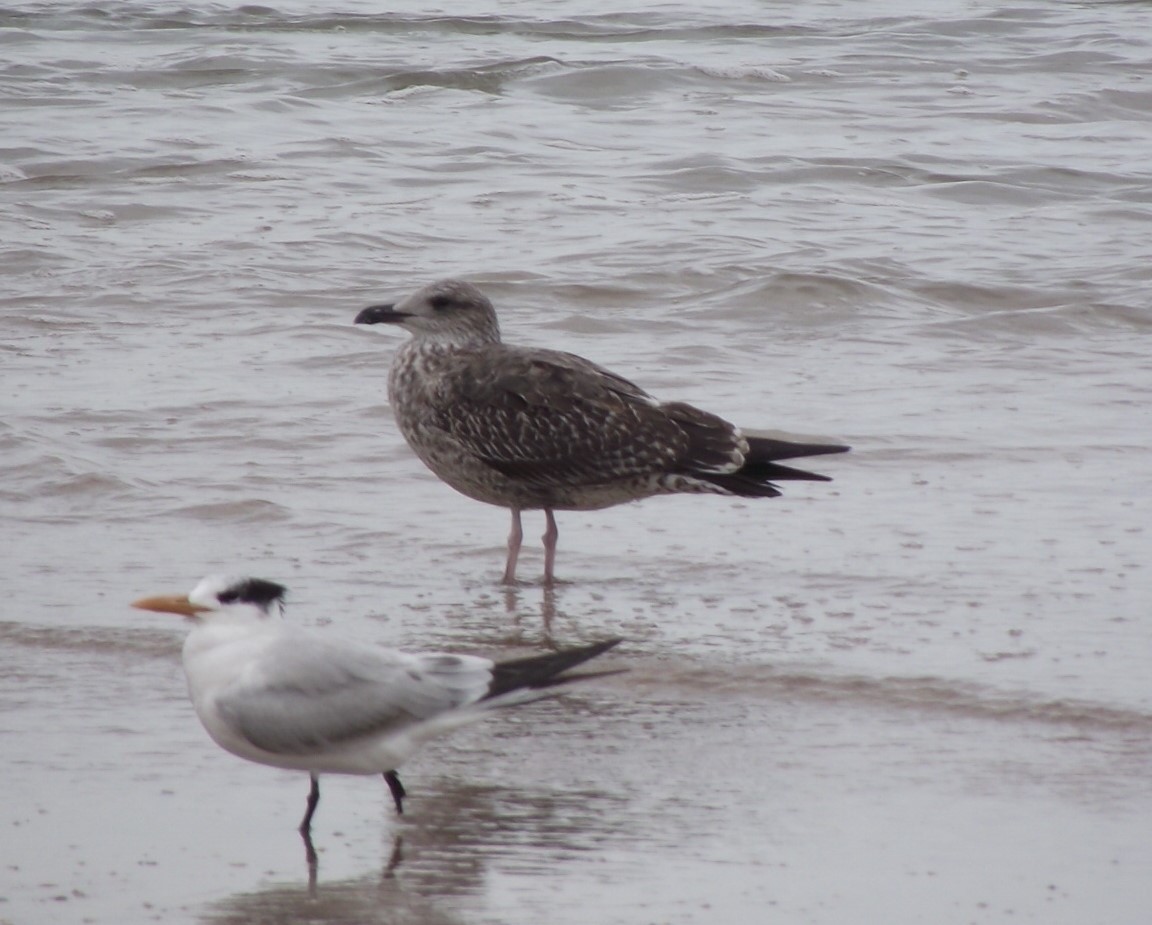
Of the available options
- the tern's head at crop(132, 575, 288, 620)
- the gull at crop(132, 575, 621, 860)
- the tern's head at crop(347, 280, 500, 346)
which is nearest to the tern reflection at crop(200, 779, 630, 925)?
the gull at crop(132, 575, 621, 860)

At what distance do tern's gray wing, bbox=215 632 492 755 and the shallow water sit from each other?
0.28 m

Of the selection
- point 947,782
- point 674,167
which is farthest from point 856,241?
point 947,782

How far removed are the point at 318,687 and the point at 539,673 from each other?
48 centimetres

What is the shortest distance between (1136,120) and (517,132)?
16.3ft

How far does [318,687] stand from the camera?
166 inches

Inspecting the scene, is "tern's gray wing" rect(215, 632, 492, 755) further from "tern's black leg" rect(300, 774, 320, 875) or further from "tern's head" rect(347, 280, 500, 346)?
"tern's head" rect(347, 280, 500, 346)

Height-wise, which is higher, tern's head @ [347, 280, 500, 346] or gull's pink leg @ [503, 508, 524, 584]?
tern's head @ [347, 280, 500, 346]

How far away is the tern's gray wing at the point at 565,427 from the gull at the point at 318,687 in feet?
7.59

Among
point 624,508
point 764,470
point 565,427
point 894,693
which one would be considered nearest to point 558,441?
point 565,427

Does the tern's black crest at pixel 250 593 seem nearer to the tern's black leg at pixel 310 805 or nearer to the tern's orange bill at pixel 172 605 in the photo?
the tern's orange bill at pixel 172 605

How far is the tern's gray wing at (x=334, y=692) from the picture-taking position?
4168 mm

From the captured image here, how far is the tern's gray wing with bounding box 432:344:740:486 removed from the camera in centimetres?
661

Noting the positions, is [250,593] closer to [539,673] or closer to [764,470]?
[539,673]

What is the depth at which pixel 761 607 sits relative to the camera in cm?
610
